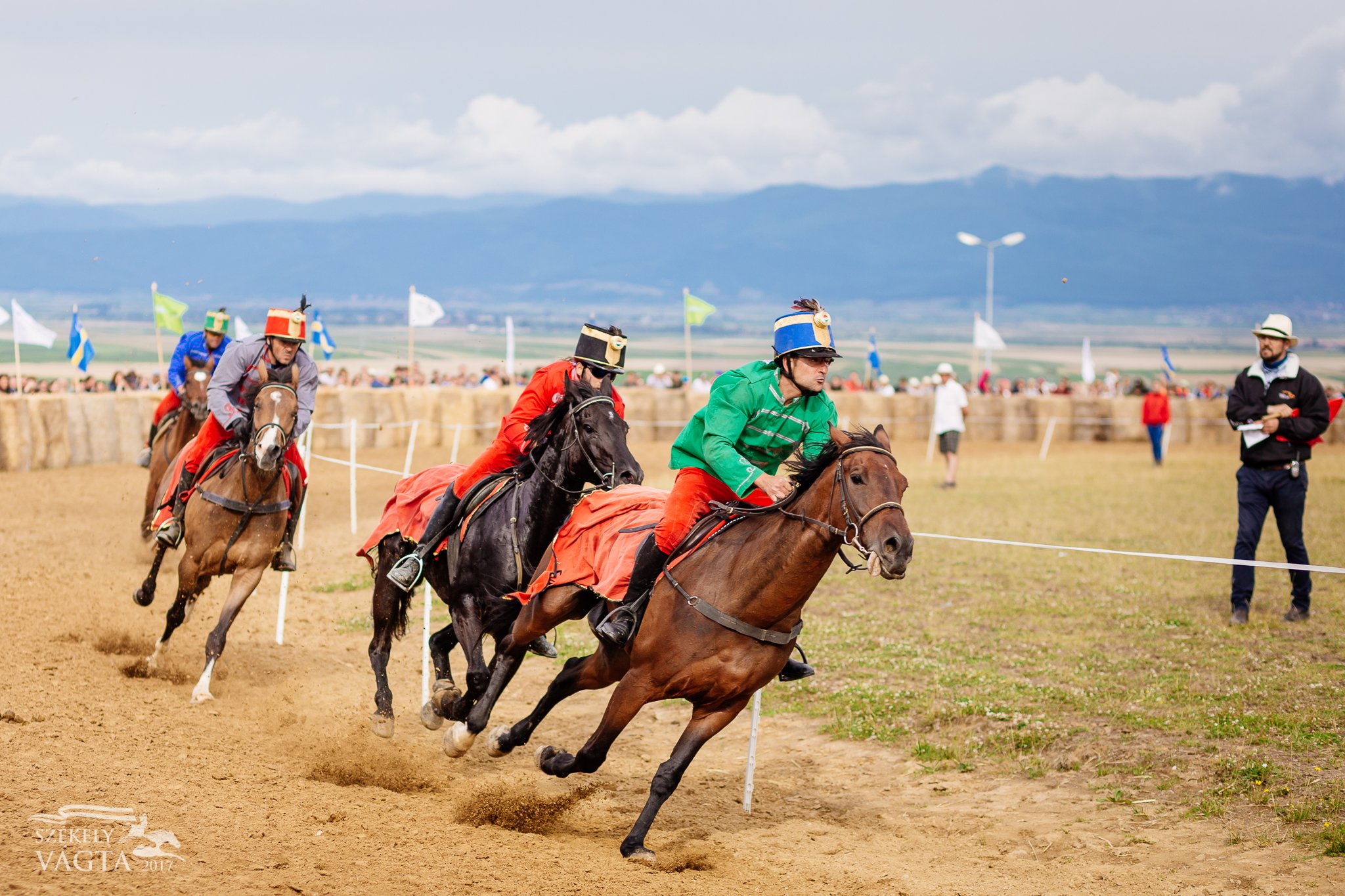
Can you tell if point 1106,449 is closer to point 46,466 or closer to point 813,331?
point 46,466

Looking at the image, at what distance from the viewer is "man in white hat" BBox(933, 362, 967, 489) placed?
23.1 m

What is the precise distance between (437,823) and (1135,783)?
419cm

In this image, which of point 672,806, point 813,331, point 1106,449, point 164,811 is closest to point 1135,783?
point 672,806

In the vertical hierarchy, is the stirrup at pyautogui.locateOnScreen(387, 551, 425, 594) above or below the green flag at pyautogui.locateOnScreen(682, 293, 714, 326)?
below

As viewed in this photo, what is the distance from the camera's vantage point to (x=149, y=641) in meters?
10.0

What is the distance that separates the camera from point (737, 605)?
19.4 ft

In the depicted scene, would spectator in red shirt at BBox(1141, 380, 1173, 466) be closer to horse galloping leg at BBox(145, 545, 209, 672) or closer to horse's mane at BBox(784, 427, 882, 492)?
horse galloping leg at BBox(145, 545, 209, 672)

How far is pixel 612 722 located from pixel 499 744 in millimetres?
998

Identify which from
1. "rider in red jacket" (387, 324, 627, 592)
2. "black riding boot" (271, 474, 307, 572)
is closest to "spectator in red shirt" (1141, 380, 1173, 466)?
"black riding boot" (271, 474, 307, 572)

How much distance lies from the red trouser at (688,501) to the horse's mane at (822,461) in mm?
385

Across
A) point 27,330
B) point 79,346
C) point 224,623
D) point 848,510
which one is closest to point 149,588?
point 224,623

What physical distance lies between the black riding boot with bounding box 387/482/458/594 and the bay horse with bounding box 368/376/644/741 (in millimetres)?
110

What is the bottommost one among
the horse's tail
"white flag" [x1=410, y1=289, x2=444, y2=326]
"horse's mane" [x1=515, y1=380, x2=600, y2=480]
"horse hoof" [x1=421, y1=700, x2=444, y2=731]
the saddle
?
"horse hoof" [x1=421, y1=700, x2=444, y2=731]

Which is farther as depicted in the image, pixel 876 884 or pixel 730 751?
pixel 730 751
